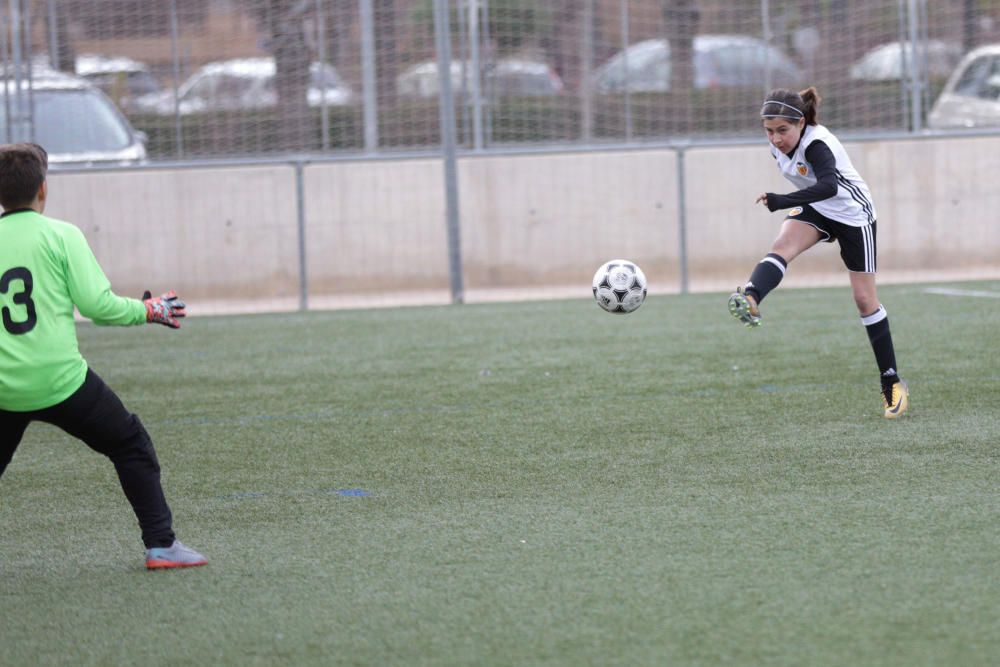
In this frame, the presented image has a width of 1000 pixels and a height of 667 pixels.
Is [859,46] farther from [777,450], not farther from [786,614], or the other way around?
[786,614]

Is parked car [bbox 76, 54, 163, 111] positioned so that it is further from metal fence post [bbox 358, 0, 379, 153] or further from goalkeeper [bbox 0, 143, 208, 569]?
goalkeeper [bbox 0, 143, 208, 569]

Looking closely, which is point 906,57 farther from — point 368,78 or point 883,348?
point 883,348

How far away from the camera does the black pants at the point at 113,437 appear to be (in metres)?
4.32

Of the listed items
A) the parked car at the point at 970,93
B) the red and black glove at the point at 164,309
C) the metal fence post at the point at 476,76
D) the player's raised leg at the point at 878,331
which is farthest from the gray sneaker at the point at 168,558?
the parked car at the point at 970,93

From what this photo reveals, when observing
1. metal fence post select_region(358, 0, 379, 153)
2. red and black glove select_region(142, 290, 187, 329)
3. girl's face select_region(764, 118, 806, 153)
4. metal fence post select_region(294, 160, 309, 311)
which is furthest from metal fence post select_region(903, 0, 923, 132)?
red and black glove select_region(142, 290, 187, 329)

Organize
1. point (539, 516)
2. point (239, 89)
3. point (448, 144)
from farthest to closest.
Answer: point (239, 89) < point (448, 144) < point (539, 516)

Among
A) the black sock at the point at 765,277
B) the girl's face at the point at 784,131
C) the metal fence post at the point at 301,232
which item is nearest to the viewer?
the black sock at the point at 765,277

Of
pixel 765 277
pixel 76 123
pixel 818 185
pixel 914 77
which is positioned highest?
pixel 914 77

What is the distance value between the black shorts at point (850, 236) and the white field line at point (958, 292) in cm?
563

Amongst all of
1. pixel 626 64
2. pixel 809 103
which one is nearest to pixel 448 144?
pixel 626 64

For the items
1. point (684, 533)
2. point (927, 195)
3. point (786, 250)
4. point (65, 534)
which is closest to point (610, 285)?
point (786, 250)

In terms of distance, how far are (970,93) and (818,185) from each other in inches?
386

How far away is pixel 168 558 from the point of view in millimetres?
4508

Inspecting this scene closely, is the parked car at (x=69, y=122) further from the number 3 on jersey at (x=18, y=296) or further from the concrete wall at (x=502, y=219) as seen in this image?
the number 3 on jersey at (x=18, y=296)
